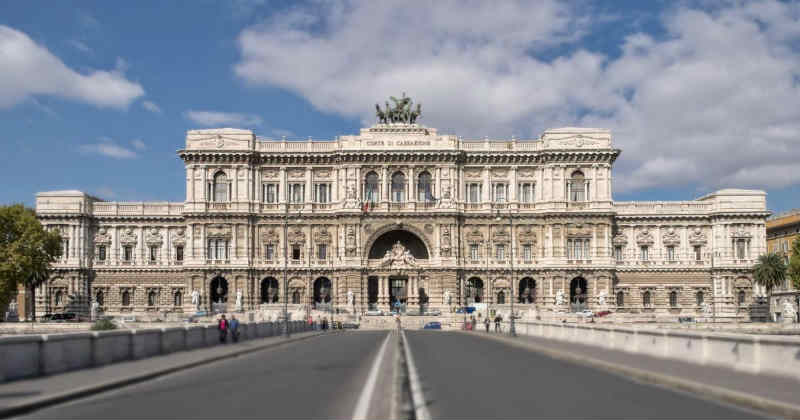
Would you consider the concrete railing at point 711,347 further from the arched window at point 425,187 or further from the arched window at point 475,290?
the arched window at point 425,187

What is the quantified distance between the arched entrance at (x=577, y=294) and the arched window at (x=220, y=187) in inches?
1667

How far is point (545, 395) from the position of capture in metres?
21.5

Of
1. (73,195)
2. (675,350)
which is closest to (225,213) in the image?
(73,195)

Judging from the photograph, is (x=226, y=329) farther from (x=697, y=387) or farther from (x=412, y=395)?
(x=697, y=387)

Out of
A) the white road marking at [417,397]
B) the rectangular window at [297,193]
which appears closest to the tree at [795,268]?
the rectangular window at [297,193]

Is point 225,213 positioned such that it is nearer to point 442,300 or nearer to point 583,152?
point 442,300

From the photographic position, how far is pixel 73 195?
347 feet

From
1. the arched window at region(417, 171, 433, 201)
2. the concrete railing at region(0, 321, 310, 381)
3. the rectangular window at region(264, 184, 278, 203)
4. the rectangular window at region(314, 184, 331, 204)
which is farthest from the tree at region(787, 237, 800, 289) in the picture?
the concrete railing at region(0, 321, 310, 381)

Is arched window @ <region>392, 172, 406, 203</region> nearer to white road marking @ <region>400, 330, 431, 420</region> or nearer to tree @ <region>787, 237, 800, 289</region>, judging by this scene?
tree @ <region>787, 237, 800, 289</region>

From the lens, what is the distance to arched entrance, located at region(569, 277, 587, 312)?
322ft

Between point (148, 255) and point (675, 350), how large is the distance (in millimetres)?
85441

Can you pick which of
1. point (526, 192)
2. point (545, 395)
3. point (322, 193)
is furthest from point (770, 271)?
point (545, 395)

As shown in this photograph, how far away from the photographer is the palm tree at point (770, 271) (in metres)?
96.6

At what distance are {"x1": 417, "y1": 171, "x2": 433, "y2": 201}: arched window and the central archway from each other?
15.7 ft
